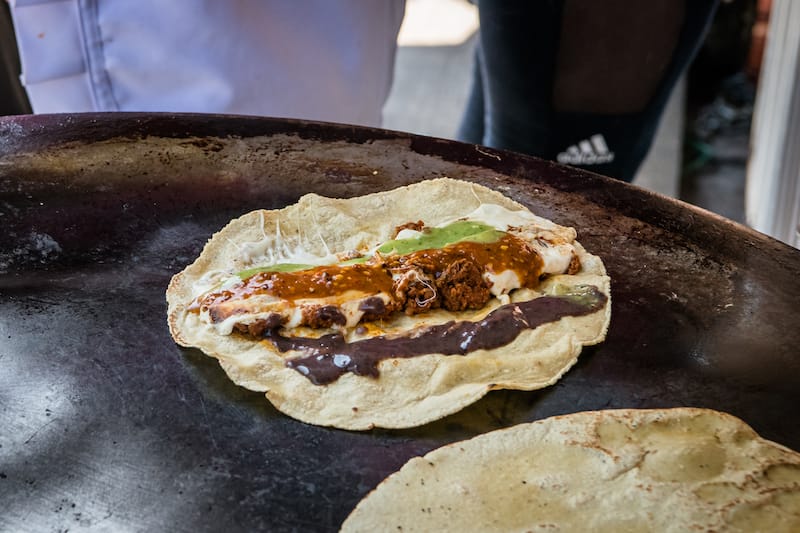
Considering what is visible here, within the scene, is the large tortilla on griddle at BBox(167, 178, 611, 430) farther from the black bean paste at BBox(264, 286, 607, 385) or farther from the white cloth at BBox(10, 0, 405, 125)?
the white cloth at BBox(10, 0, 405, 125)

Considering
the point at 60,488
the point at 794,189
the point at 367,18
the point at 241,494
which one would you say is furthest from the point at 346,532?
the point at 794,189

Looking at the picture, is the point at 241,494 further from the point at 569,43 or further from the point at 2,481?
the point at 569,43

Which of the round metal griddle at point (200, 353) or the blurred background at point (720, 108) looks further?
the blurred background at point (720, 108)

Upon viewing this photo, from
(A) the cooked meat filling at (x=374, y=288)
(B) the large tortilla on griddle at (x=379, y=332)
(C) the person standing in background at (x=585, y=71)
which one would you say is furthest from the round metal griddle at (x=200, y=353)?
(C) the person standing in background at (x=585, y=71)

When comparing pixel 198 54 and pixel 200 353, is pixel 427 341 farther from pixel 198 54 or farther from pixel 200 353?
pixel 198 54

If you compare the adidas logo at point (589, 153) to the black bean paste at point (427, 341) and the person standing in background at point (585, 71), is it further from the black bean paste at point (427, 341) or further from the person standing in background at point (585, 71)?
the black bean paste at point (427, 341)
